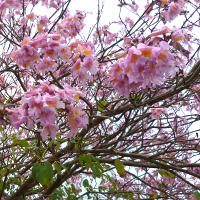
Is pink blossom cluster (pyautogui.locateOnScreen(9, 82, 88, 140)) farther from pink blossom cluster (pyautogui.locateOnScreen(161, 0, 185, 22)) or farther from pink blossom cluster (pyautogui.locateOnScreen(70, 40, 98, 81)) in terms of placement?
pink blossom cluster (pyautogui.locateOnScreen(161, 0, 185, 22))

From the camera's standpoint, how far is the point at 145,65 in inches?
52.0

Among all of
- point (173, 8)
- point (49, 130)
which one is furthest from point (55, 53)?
point (173, 8)

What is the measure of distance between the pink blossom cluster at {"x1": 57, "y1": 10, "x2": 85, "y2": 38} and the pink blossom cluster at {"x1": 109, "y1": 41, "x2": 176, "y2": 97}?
2.33m

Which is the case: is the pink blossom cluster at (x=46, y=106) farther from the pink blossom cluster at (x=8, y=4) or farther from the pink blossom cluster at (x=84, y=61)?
the pink blossom cluster at (x=8, y=4)

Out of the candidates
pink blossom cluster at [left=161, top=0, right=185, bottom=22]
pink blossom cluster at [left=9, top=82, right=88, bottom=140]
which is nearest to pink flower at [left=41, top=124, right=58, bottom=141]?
pink blossom cluster at [left=9, top=82, right=88, bottom=140]

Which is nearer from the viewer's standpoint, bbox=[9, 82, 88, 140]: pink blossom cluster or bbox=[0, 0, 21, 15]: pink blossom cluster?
bbox=[9, 82, 88, 140]: pink blossom cluster

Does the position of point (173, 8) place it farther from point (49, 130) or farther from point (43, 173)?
point (43, 173)

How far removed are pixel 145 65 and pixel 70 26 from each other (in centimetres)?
267

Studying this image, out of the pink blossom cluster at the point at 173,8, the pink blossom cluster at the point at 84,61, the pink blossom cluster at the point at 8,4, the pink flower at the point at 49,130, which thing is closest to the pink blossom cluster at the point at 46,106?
the pink flower at the point at 49,130

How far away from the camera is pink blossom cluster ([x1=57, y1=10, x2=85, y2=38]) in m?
3.63

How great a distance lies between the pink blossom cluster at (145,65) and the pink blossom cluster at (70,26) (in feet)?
7.65

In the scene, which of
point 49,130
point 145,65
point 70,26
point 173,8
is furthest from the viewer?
point 70,26

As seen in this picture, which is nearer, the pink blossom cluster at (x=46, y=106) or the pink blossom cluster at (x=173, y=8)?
the pink blossom cluster at (x=46, y=106)

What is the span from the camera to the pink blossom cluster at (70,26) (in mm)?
3627
